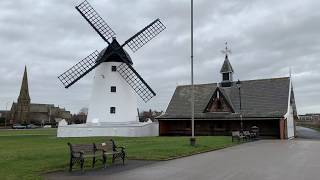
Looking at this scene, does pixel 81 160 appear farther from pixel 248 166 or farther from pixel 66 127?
pixel 66 127

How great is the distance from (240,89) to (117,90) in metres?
14.9

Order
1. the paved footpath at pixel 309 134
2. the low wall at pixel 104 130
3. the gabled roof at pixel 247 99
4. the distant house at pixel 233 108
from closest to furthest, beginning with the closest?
the low wall at pixel 104 130 < the distant house at pixel 233 108 < the gabled roof at pixel 247 99 < the paved footpath at pixel 309 134

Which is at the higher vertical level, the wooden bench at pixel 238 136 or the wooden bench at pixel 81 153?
the wooden bench at pixel 238 136

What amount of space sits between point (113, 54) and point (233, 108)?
48.8ft

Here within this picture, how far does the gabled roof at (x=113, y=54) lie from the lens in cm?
4466

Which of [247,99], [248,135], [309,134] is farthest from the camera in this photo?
[309,134]

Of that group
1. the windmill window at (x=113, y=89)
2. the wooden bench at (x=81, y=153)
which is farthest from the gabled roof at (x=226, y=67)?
the wooden bench at (x=81, y=153)

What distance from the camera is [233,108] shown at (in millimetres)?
46750

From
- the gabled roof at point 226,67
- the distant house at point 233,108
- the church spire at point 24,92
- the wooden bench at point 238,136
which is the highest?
the church spire at point 24,92

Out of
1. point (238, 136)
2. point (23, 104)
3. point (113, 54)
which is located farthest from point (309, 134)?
point (23, 104)

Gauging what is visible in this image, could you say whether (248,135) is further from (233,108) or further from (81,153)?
(81,153)

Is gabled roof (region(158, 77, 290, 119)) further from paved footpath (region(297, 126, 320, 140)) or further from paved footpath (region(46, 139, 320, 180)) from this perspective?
paved footpath (region(46, 139, 320, 180))

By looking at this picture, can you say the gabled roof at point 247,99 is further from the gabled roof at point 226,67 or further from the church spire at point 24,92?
the church spire at point 24,92

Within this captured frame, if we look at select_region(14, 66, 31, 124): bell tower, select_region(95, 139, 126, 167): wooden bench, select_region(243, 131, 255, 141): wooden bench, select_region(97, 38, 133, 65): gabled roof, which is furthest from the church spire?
select_region(95, 139, 126, 167): wooden bench
